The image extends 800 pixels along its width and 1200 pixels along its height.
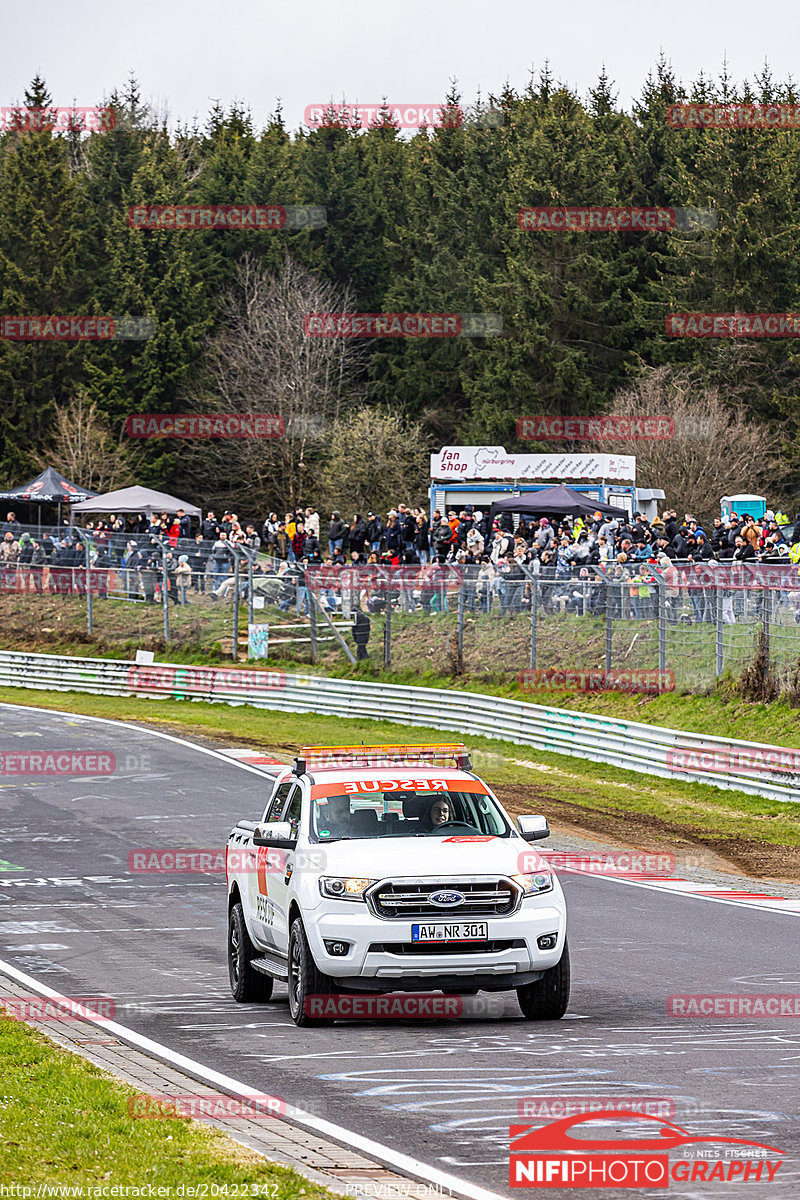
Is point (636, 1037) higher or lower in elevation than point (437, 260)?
lower

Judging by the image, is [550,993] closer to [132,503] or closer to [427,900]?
[427,900]

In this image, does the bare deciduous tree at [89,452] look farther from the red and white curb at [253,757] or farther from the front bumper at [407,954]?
the front bumper at [407,954]

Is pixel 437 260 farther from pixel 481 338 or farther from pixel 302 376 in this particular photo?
pixel 302 376

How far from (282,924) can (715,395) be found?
48.8 metres

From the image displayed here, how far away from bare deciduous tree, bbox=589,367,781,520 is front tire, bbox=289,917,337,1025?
43.6 m

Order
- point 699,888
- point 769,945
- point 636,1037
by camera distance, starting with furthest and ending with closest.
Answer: point 699,888 → point 769,945 → point 636,1037

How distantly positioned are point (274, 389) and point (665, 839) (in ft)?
164

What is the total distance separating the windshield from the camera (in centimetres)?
1109

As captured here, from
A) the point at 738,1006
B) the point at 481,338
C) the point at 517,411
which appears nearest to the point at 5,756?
the point at 738,1006

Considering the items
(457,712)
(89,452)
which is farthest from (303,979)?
(89,452)

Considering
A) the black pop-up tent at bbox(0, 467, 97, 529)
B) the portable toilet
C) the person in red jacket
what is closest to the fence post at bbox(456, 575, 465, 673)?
the person in red jacket

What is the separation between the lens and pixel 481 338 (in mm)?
72188

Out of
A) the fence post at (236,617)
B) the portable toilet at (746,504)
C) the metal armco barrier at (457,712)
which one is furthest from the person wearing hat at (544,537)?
the fence post at (236,617)

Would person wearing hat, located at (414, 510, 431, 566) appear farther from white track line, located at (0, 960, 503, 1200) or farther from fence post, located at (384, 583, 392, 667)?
white track line, located at (0, 960, 503, 1200)
